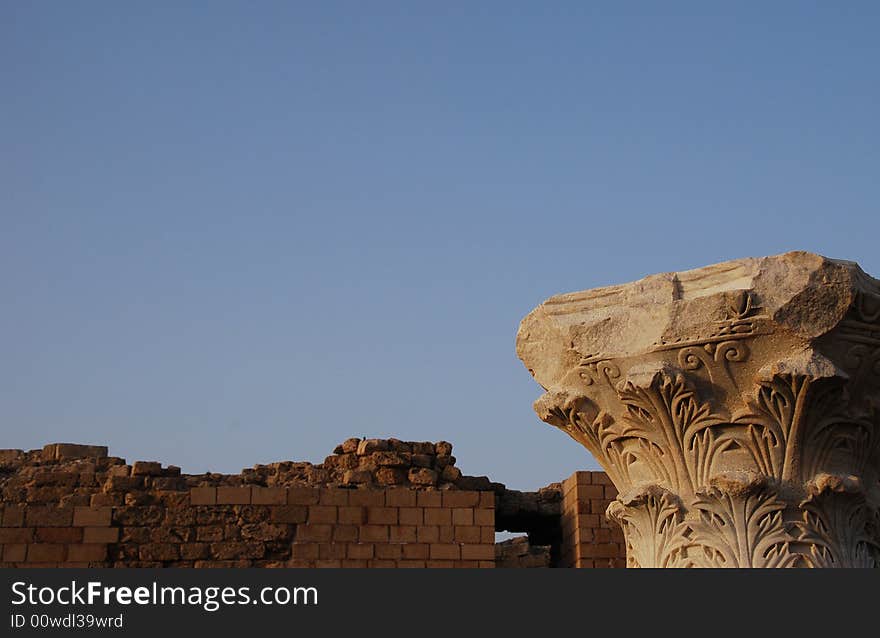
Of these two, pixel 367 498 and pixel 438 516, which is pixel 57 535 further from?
pixel 438 516

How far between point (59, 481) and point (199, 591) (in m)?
9.70

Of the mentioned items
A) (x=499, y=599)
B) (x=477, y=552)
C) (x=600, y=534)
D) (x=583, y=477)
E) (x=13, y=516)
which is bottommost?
(x=499, y=599)

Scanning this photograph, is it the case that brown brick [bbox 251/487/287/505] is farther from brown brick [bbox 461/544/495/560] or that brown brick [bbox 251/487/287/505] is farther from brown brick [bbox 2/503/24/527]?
brown brick [bbox 2/503/24/527]

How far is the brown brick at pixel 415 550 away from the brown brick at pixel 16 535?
3.75m

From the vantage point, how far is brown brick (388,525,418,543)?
45.9 feet

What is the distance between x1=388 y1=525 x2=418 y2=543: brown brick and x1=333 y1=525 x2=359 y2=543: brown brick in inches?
13.8

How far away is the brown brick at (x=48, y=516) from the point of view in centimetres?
1401

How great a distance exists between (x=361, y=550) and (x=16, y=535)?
3459 millimetres

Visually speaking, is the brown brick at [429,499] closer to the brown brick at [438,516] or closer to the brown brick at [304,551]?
the brown brick at [438,516]

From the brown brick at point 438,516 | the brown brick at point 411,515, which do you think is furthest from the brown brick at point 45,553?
the brown brick at point 438,516

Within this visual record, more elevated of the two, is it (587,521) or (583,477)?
(583,477)

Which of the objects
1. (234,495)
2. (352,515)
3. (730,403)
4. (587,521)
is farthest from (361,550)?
(730,403)

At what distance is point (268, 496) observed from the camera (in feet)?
46.2

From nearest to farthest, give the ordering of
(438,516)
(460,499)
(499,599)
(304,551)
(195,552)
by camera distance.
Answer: (499,599) → (304,551) → (195,552) → (438,516) → (460,499)
